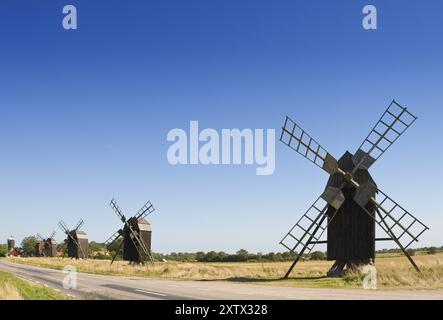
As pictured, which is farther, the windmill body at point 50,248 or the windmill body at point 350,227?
the windmill body at point 50,248

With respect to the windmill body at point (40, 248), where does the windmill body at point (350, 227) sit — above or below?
above

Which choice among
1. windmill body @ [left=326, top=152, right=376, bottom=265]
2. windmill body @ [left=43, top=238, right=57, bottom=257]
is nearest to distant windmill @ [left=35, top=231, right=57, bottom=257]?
windmill body @ [left=43, top=238, right=57, bottom=257]

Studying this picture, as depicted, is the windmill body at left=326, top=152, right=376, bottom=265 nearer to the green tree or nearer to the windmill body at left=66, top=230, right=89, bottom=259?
the windmill body at left=66, top=230, right=89, bottom=259

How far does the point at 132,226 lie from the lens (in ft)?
192

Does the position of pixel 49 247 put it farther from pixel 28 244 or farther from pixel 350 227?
pixel 350 227

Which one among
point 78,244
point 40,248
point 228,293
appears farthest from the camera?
point 40,248

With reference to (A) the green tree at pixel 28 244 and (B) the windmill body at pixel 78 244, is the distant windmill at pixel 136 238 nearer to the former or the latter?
(B) the windmill body at pixel 78 244

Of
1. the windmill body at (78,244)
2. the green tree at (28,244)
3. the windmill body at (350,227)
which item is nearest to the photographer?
the windmill body at (350,227)

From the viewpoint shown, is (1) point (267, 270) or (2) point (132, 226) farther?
(2) point (132, 226)

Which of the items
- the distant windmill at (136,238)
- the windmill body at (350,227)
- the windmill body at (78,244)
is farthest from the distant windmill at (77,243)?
the windmill body at (350,227)

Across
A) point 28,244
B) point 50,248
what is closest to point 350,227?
point 50,248
